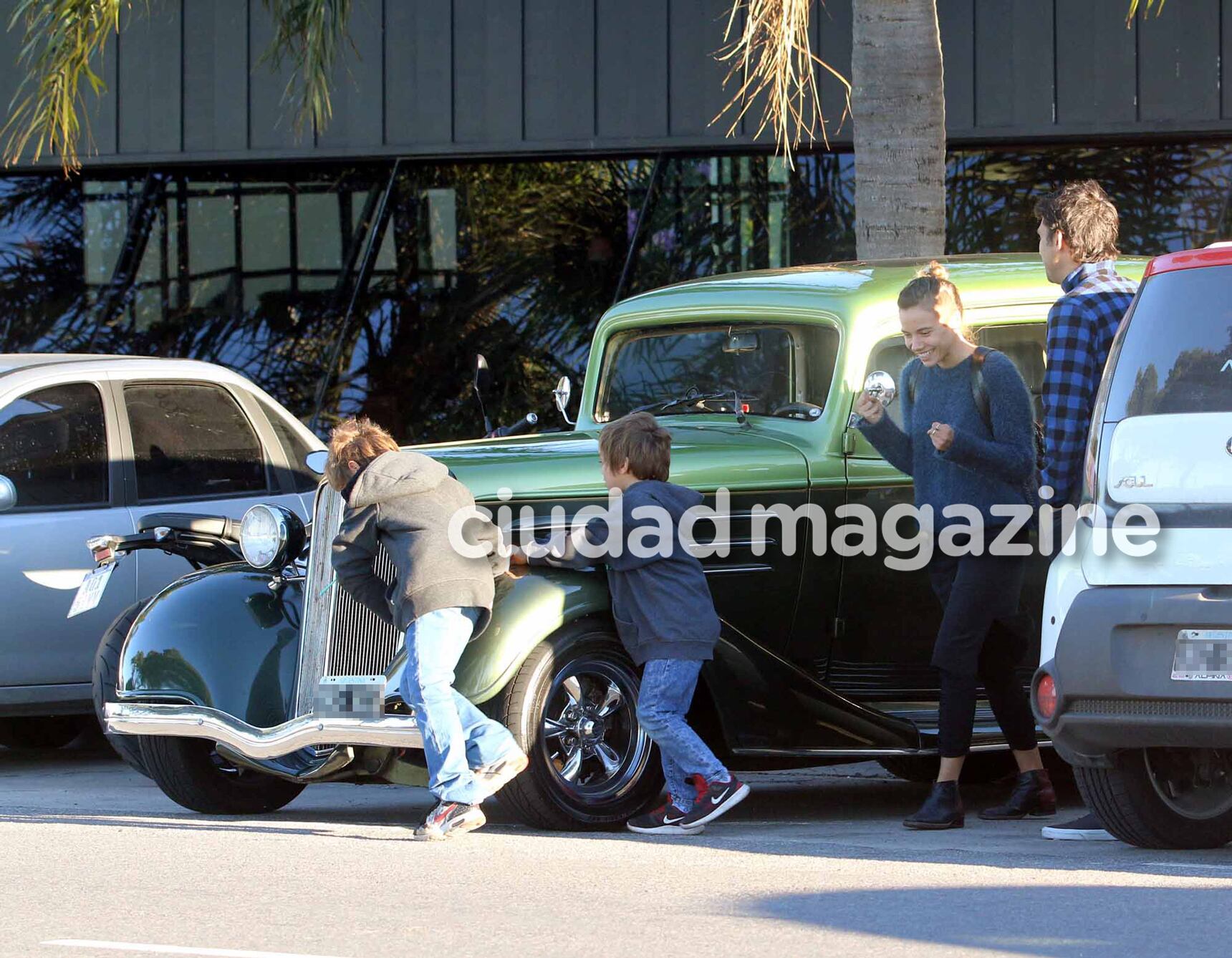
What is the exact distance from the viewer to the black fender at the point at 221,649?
23.0 ft

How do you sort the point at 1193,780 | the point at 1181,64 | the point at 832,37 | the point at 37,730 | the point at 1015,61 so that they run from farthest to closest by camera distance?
the point at 832,37 → the point at 1015,61 → the point at 1181,64 → the point at 37,730 → the point at 1193,780

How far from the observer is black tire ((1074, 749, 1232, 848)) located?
616cm

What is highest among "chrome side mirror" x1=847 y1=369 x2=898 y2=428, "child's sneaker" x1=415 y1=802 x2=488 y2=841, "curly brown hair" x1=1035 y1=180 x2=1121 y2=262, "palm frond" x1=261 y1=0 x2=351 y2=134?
"palm frond" x1=261 y1=0 x2=351 y2=134

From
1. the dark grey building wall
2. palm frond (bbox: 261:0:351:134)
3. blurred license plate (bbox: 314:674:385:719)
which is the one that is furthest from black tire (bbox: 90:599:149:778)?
the dark grey building wall

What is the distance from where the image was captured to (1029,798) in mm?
7246

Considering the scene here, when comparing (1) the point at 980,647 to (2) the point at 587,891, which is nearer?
(2) the point at 587,891

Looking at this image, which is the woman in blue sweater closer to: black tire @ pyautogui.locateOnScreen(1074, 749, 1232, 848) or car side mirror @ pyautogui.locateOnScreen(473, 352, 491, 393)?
black tire @ pyautogui.locateOnScreen(1074, 749, 1232, 848)

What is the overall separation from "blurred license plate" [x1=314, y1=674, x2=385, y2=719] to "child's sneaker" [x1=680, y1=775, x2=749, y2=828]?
3.66ft

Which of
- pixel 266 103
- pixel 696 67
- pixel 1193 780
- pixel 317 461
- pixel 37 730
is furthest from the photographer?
pixel 266 103

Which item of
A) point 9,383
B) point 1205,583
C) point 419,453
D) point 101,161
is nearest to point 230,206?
point 101,161

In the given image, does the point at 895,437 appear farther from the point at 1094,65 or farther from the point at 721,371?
the point at 1094,65

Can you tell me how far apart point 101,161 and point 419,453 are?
9.44m

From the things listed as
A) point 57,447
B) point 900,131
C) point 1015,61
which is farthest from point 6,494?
Result: point 1015,61

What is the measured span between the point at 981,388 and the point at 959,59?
7.38 m
